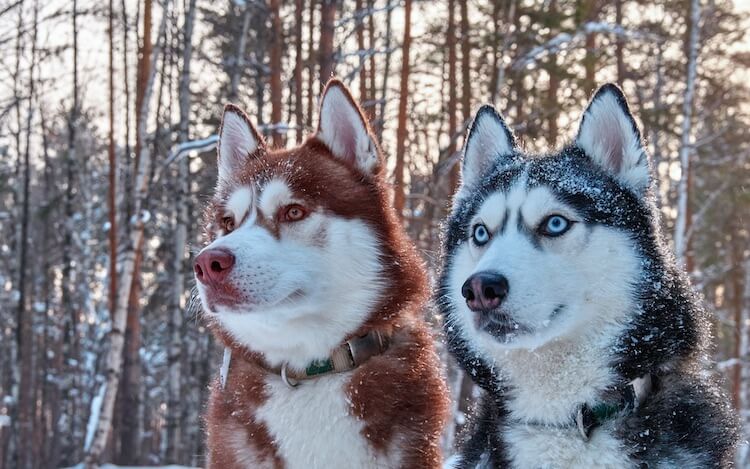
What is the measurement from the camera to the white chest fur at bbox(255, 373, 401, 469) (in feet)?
9.70

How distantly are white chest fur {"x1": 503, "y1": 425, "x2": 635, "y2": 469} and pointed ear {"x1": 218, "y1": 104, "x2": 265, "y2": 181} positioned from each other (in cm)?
206

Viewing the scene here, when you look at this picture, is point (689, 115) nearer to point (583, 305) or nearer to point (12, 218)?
point (583, 305)

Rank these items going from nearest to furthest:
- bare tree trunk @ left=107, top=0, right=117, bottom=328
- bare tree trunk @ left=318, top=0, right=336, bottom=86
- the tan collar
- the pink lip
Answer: the pink lip, the tan collar, bare tree trunk @ left=318, top=0, right=336, bottom=86, bare tree trunk @ left=107, top=0, right=117, bottom=328

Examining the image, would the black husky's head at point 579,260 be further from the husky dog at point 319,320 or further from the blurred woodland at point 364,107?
the blurred woodland at point 364,107

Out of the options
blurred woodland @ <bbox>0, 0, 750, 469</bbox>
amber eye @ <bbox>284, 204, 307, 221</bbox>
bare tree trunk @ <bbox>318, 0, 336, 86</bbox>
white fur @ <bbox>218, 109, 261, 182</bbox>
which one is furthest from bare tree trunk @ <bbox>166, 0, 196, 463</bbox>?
amber eye @ <bbox>284, 204, 307, 221</bbox>

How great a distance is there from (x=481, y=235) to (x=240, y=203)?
1.18 m

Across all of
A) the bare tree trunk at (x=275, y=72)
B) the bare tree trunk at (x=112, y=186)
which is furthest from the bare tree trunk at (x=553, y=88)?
the bare tree trunk at (x=112, y=186)

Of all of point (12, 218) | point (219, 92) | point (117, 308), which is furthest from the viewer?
point (12, 218)

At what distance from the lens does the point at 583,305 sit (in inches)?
101

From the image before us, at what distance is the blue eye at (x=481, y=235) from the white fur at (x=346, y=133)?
0.83 m

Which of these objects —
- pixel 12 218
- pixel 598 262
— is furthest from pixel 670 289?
pixel 12 218

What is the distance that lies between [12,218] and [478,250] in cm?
2001

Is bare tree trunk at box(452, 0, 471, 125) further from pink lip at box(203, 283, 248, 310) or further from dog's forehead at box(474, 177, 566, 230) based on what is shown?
pink lip at box(203, 283, 248, 310)

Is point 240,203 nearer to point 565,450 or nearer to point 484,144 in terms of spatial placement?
point 484,144
